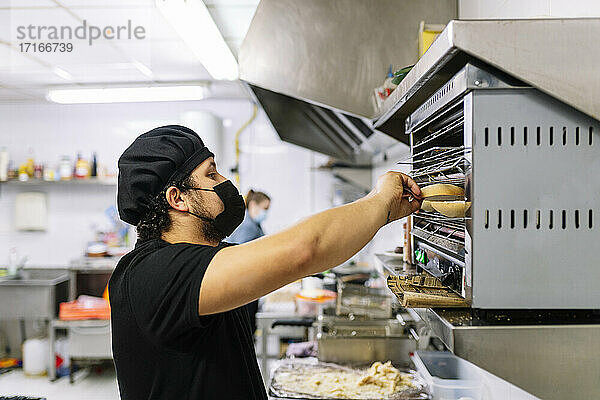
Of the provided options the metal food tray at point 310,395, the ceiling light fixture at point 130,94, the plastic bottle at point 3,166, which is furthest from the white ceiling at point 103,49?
the metal food tray at point 310,395

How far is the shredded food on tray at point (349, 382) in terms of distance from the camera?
228 cm

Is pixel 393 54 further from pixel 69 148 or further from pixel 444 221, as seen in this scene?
pixel 69 148

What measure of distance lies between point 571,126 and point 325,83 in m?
1.42

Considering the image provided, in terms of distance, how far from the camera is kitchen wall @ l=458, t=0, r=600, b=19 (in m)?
1.22

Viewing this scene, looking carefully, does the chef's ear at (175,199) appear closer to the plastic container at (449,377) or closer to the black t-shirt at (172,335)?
the black t-shirt at (172,335)

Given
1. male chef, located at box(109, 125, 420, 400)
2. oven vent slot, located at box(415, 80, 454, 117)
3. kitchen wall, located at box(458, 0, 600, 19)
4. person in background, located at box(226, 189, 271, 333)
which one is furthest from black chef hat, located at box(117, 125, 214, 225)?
person in background, located at box(226, 189, 271, 333)

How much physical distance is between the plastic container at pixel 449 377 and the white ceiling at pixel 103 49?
240 centimetres

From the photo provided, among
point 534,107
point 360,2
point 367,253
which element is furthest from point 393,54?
point 367,253

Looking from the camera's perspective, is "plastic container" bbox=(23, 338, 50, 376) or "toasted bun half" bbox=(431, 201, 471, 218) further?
"plastic container" bbox=(23, 338, 50, 376)

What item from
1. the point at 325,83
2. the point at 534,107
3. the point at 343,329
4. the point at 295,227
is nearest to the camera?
the point at 534,107

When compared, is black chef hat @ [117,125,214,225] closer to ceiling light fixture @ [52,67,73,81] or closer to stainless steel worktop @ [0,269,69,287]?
ceiling light fixture @ [52,67,73,81]

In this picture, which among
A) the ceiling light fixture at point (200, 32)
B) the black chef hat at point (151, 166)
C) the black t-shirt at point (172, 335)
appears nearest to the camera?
the black t-shirt at point (172, 335)

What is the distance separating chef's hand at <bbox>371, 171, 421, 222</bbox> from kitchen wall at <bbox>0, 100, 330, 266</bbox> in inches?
212

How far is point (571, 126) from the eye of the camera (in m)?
0.92
